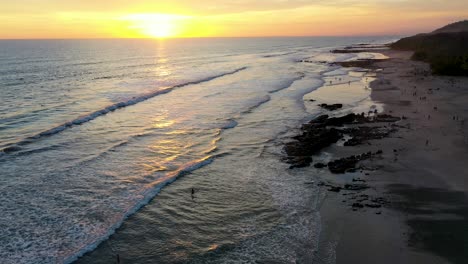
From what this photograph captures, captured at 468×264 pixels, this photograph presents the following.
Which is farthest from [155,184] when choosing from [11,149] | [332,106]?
[332,106]

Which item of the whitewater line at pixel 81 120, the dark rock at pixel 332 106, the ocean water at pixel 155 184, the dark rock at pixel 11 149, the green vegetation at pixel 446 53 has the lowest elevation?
the ocean water at pixel 155 184

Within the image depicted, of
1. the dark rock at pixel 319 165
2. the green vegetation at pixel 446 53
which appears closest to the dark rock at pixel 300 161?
the dark rock at pixel 319 165

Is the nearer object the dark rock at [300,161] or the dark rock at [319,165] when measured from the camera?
the dark rock at [319,165]

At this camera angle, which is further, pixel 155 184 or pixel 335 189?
pixel 155 184

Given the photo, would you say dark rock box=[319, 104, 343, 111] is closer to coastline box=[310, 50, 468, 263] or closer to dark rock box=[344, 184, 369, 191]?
coastline box=[310, 50, 468, 263]

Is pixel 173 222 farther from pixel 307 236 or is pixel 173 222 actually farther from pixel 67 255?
pixel 307 236

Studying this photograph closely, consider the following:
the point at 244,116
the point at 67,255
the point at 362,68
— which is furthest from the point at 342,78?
the point at 67,255

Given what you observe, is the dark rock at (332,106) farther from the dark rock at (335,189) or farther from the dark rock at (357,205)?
the dark rock at (357,205)

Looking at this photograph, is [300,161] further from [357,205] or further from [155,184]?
[155,184]
